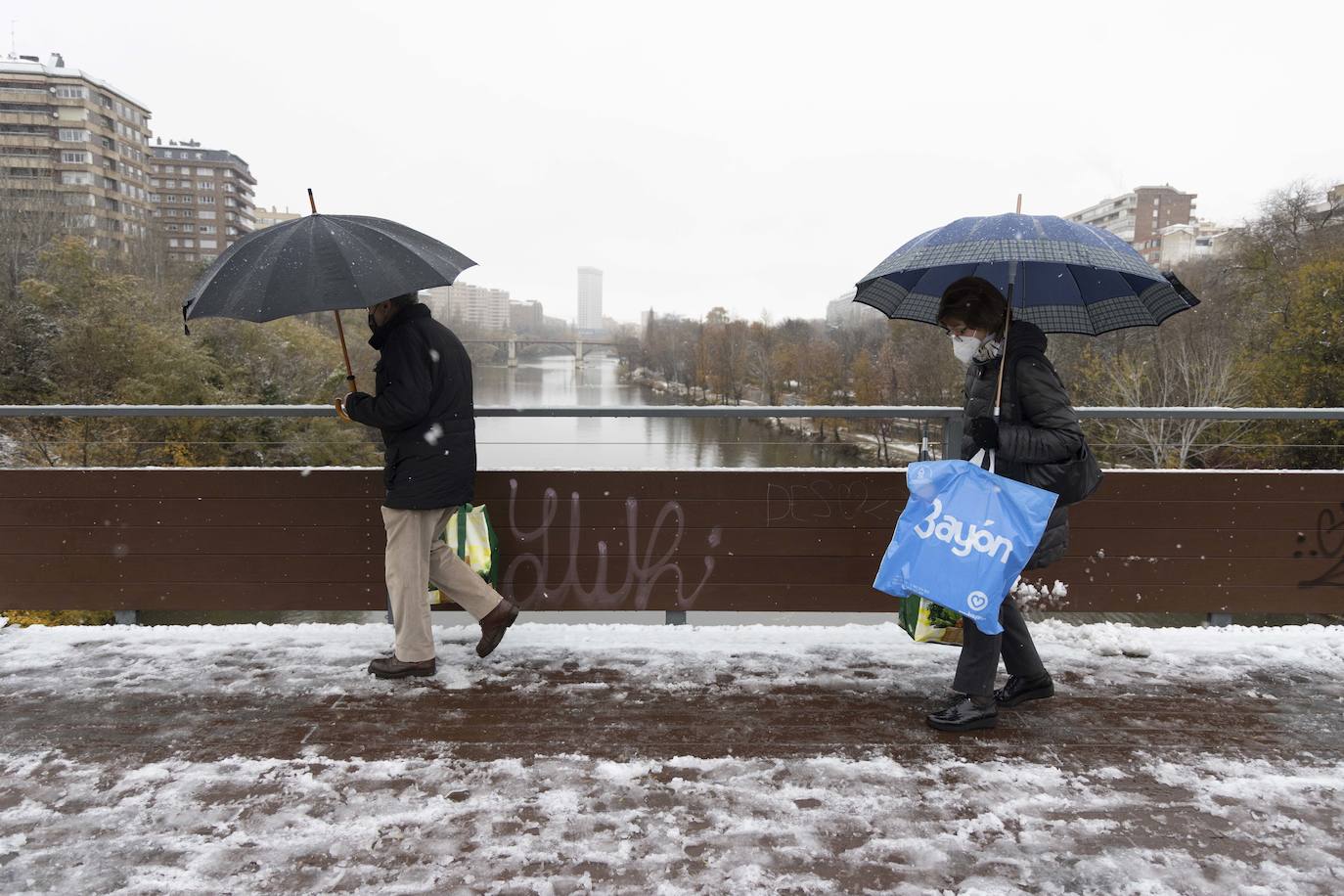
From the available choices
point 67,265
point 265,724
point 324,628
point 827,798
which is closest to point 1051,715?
point 827,798

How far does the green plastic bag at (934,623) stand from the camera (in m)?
3.66

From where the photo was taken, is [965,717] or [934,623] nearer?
[965,717]

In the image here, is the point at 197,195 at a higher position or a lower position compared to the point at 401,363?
higher

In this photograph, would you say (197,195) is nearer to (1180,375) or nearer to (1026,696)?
(1180,375)

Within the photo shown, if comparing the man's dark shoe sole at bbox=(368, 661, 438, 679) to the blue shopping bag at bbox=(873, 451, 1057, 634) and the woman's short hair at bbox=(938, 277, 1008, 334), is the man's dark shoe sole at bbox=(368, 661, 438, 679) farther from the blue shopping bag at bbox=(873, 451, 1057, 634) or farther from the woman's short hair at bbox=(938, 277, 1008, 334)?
the woman's short hair at bbox=(938, 277, 1008, 334)

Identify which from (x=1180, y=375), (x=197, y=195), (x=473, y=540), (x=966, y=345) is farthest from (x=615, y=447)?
(x=197, y=195)

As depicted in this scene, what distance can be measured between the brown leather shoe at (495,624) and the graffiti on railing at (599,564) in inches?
20.1

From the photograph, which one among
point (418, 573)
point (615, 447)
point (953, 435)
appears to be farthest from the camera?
point (615, 447)

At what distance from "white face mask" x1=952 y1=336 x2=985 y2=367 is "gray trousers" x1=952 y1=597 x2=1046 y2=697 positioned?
3.10ft

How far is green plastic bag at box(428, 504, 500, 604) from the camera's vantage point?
3.87 meters

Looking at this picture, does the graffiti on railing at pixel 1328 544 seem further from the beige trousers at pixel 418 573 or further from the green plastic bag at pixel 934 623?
the beige trousers at pixel 418 573

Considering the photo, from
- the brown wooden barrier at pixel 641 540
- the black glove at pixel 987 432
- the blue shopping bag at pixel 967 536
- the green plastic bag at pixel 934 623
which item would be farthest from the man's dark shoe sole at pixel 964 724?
the brown wooden barrier at pixel 641 540

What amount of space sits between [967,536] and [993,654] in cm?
50

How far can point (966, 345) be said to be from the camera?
10.2 ft
